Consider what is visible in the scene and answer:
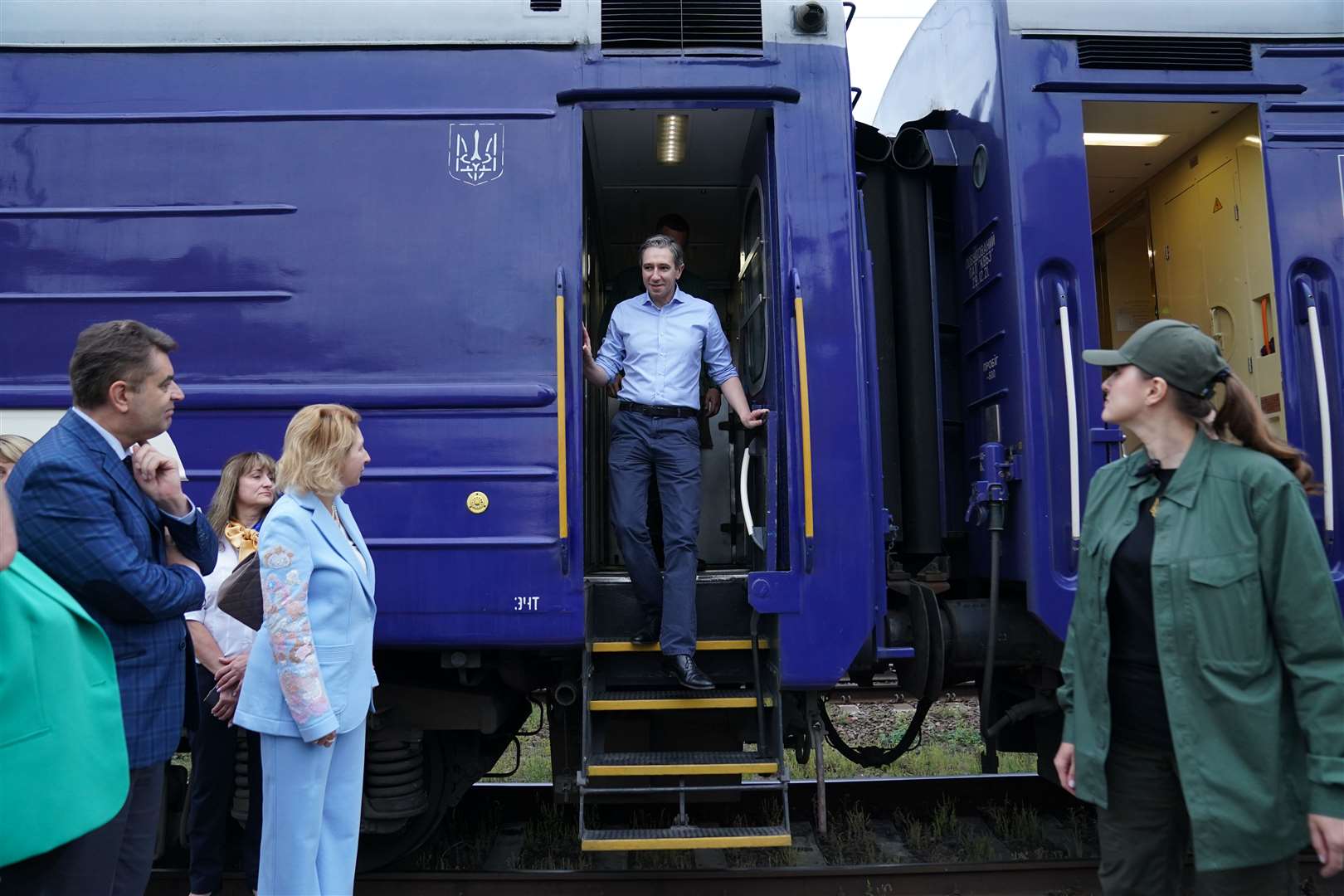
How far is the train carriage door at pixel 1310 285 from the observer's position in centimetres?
343

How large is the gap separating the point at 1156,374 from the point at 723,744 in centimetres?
237

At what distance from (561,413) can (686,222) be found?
196 centimetres

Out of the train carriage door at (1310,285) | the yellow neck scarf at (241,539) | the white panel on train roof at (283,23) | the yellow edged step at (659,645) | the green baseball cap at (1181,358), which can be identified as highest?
the white panel on train roof at (283,23)

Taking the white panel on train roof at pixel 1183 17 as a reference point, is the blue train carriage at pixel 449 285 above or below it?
below

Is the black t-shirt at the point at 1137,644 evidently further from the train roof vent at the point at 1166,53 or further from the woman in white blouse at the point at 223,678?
the woman in white blouse at the point at 223,678

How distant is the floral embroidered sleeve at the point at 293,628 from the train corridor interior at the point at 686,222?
191 centimetres

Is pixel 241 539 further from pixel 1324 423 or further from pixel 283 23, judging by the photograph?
pixel 1324 423

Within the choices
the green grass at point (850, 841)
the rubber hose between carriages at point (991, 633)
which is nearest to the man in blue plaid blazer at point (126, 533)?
the rubber hose between carriages at point (991, 633)

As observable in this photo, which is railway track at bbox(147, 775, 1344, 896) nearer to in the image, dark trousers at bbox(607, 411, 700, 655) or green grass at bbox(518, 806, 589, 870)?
green grass at bbox(518, 806, 589, 870)

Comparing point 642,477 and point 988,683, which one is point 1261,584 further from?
point 642,477

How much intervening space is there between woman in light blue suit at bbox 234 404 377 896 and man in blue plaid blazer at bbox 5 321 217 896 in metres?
0.20

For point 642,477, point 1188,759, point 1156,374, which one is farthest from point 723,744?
point 1156,374

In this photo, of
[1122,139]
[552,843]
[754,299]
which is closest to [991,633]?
[754,299]

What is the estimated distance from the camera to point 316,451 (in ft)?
7.80
